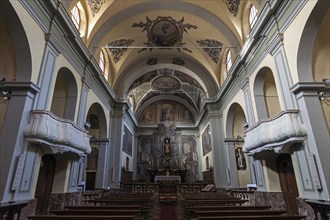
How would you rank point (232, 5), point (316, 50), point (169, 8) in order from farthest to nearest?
point (169, 8) < point (232, 5) < point (316, 50)

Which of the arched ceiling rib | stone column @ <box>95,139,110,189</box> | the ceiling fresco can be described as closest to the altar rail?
stone column @ <box>95,139,110,189</box>

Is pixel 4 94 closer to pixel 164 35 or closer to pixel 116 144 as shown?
pixel 116 144

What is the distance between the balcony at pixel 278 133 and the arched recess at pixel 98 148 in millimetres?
7815

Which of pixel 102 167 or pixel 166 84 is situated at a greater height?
pixel 166 84

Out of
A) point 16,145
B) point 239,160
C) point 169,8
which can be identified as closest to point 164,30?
point 169,8

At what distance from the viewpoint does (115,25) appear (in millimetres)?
10312

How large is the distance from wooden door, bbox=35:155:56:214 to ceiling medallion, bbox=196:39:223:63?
30.7 ft

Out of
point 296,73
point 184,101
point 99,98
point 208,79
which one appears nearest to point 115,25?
point 99,98

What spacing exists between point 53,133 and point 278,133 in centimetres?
591

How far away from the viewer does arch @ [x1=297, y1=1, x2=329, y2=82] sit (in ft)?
16.7

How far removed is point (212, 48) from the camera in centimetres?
1237

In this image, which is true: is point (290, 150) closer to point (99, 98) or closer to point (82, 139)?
point (82, 139)

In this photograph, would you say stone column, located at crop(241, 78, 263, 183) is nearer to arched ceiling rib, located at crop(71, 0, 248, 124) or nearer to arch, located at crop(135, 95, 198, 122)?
arched ceiling rib, located at crop(71, 0, 248, 124)

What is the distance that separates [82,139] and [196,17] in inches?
307
